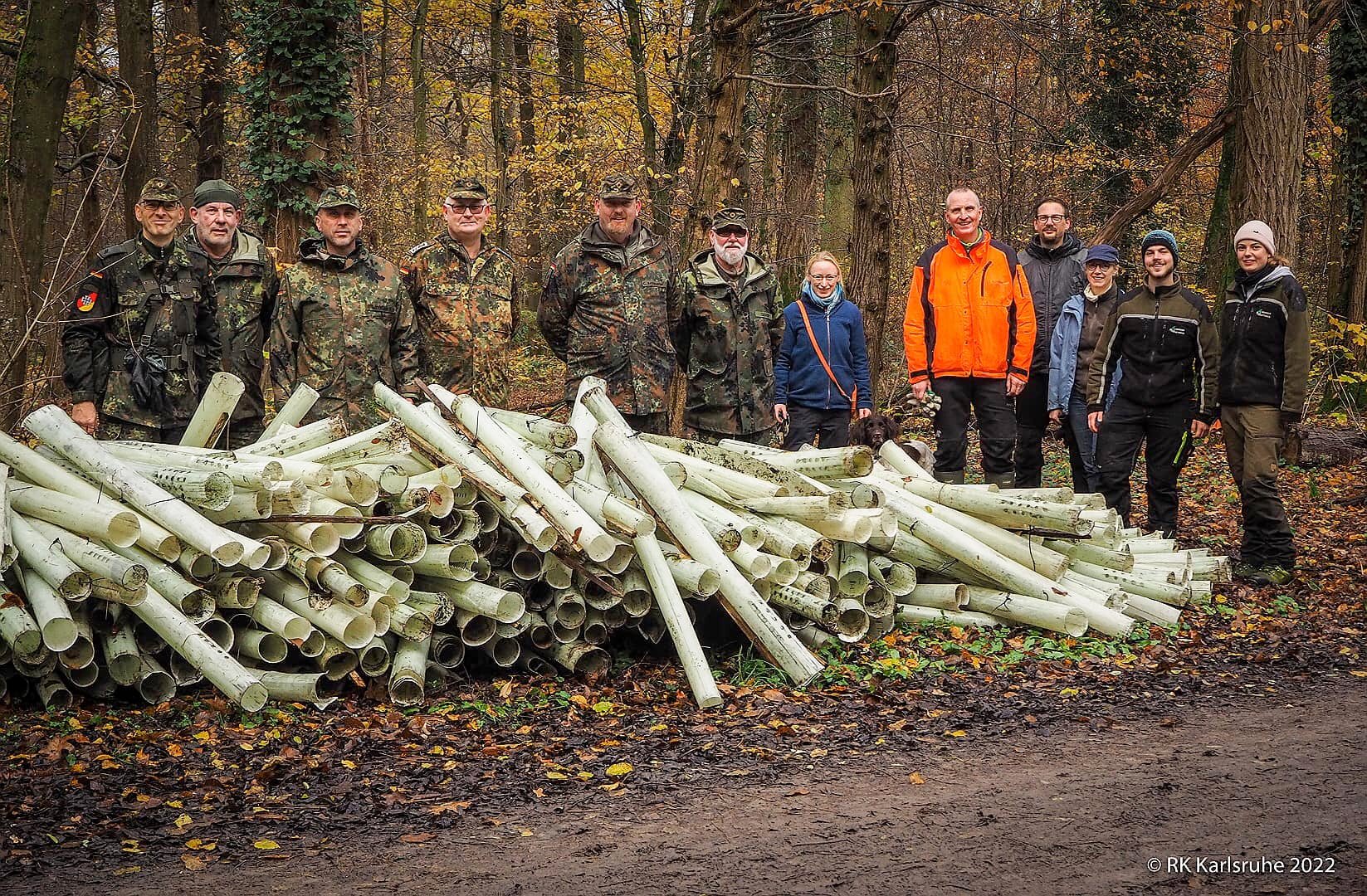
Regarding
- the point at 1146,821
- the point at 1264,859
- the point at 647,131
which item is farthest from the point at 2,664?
the point at 647,131

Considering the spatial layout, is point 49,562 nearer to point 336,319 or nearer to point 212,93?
point 336,319

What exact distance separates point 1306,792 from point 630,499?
11.4 feet

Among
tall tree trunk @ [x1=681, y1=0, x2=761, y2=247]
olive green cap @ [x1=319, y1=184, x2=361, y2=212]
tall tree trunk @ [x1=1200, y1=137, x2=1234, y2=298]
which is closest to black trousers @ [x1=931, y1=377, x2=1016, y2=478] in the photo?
tall tree trunk @ [x1=681, y1=0, x2=761, y2=247]

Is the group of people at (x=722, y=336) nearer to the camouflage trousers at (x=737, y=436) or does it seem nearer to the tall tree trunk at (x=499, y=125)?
the camouflage trousers at (x=737, y=436)

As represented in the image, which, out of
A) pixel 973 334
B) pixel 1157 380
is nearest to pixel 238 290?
pixel 973 334

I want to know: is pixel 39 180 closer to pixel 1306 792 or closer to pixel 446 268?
pixel 446 268

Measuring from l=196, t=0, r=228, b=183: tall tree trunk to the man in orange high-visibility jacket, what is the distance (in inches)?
492

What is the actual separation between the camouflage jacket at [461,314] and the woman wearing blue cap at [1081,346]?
166 inches

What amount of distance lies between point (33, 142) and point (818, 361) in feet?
18.6

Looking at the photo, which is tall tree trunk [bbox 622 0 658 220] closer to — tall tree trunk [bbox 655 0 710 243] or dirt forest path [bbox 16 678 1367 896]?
tall tree trunk [bbox 655 0 710 243]

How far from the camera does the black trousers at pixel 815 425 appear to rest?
29.0ft

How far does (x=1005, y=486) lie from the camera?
8742mm

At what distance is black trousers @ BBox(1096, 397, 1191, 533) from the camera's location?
812 centimetres

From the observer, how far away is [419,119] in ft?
68.3
